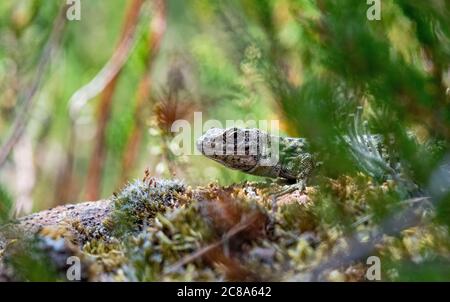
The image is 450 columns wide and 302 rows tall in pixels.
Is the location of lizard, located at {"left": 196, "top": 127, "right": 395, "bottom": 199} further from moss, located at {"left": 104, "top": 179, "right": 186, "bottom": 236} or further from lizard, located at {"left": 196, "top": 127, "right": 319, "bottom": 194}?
moss, located at {"left": 104, "top": 179, "right": 186, "bottom": 236}

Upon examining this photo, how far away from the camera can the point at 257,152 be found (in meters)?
1.57

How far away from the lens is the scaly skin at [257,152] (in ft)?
4.96

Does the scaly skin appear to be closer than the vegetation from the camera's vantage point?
No

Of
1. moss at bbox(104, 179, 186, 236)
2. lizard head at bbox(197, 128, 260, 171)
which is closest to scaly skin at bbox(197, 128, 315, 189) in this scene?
lizard head at bbox(197, 128, 260, 171)

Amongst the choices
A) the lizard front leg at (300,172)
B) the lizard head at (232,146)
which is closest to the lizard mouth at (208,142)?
the lizard head at (232,146)

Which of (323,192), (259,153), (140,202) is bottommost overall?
(323,192)

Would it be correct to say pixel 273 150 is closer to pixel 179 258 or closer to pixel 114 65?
pixel 179 258

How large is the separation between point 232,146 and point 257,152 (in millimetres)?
66

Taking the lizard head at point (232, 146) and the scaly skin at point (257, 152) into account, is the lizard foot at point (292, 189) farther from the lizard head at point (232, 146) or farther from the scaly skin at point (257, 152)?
the lizard head at point (232, 146)

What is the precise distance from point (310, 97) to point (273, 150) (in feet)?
2.40

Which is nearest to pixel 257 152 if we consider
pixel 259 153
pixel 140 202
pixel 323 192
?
pixel 259 153

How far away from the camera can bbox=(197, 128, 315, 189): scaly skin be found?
1.51 metres

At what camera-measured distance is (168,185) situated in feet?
4.92

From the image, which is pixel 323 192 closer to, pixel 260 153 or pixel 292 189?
pixel 292 189
